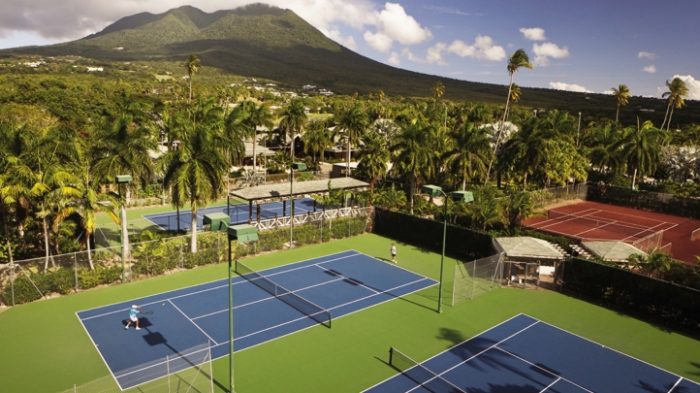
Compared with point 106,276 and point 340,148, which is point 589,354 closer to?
point 106,276

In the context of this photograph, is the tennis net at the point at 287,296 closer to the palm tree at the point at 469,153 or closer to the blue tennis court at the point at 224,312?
the blue tennis court at the point at 224,312

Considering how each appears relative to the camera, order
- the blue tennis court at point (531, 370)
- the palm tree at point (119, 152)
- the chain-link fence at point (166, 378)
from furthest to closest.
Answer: the palm tree at point (119, 152) < the blue tennis court at point (531, 370) < the chain-link fence at point (166, 378)

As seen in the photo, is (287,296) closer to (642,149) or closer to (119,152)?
(119,152)

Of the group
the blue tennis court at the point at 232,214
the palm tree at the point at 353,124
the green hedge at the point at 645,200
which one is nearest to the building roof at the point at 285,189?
the blue tennis court at the point at 232,214

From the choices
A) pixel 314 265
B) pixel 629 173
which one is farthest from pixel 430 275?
pixel 629 173

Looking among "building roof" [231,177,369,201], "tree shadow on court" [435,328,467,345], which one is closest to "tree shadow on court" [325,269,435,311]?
"tree shadow on court" [435,328,467,345]
